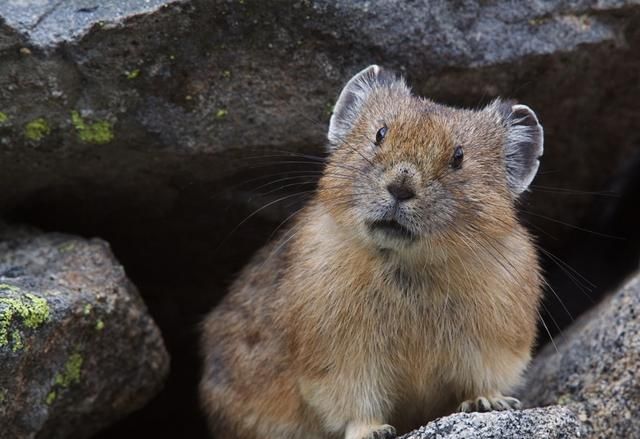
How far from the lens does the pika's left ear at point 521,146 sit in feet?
24.3

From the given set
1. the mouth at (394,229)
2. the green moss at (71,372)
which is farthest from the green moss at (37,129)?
the mouth at (394,229)

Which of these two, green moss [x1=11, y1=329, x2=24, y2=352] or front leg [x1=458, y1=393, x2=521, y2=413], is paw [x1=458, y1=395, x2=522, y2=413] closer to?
front leg [x1=458, y1=393, x2=521, y2=413]

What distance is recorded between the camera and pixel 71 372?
7.43 meters

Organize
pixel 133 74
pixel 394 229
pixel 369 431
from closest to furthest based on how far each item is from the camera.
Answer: pixel 394 229, pixel 369 431, pixel 133 74

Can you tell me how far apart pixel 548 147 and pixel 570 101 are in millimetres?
619

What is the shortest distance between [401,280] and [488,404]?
1004mm

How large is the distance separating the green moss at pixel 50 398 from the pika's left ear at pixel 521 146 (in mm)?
3437

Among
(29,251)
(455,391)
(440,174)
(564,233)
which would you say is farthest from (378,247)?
(564,233)

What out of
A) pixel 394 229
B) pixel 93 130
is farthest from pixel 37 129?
pixel 394 229

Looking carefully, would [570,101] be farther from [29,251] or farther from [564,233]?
[29,251]

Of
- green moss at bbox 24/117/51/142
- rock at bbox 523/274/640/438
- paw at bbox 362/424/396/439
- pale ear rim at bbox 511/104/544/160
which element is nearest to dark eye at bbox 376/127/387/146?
pale ear rim at bbox 511/104/544/160

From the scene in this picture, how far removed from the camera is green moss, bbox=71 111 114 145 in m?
7.68

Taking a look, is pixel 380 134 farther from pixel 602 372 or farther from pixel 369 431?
pixel 602 372

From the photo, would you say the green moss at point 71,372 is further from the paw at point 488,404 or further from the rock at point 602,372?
the rock at point 602,372
